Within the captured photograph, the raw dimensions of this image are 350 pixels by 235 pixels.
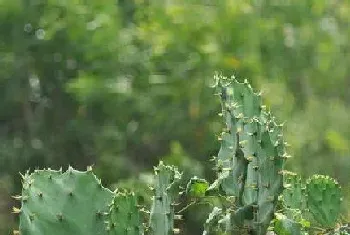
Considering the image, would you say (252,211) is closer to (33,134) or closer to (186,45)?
(186,45)

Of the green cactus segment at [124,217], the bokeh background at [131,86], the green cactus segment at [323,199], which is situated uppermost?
the bokeh background at [131,86]

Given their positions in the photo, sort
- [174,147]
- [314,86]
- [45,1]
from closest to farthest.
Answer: [174,147], [45,1], [314,86]

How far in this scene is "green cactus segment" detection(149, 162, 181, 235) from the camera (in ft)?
9.74

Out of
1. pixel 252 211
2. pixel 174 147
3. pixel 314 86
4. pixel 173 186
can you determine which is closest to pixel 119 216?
pixel 173 186

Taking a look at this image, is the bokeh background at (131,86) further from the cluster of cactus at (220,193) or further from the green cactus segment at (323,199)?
the cluster of cactus at (220,193)

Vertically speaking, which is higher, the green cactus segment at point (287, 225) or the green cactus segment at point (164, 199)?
the green cactus segment at point (164, 199)

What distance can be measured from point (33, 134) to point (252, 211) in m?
5.99

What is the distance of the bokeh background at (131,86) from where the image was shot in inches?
311

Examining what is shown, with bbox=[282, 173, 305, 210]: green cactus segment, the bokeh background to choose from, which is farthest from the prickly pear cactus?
the bokeh background

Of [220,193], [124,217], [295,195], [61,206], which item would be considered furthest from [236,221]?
[295,195]

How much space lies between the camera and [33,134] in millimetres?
8656

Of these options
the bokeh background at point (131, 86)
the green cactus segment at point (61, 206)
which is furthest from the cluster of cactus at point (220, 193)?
the bokeh background at point (131, 86)

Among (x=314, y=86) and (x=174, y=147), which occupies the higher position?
(x=314, y=86)

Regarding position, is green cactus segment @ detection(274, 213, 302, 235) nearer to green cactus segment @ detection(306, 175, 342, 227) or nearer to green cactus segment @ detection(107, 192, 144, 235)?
green cactus segment @ detection(107, 192, 144, 235)
